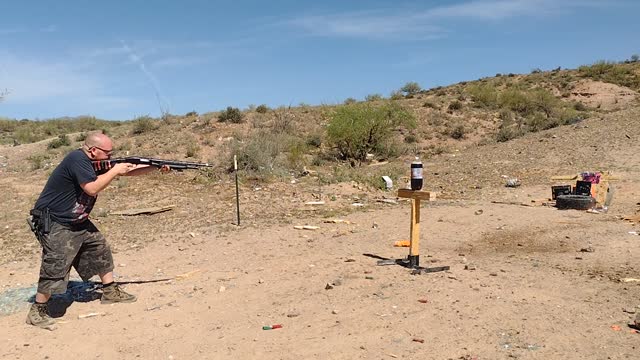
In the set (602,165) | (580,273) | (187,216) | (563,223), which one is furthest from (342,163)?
(580,273)

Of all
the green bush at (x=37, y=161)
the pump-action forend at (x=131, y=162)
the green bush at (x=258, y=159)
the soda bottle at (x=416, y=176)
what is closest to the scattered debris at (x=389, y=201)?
the green bush at (x=258, y=159)

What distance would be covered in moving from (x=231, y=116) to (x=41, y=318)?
21095 mm

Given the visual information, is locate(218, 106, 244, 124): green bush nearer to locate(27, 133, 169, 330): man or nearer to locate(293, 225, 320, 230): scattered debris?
locate(293, 225, 320, 230): scattered debris

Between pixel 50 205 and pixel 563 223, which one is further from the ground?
pixel 50 205

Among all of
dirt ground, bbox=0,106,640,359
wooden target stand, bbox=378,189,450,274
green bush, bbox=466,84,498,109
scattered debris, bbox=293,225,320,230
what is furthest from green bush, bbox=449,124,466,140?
wooden target stand, bbox=378,189,450,274

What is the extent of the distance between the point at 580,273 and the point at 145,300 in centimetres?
462

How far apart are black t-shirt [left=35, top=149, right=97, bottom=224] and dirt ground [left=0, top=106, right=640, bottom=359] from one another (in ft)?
3.28

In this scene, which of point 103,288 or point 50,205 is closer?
point 50,205

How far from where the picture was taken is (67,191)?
A: 5.29 m

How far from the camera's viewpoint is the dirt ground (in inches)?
182

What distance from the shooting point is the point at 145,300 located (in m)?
5.93

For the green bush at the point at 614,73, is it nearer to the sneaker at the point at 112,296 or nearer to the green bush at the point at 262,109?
the green bush at the point at 262,109

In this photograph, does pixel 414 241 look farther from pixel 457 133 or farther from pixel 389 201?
pixel 457 133

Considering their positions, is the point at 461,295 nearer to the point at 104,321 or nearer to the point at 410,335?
the point at 410,335
